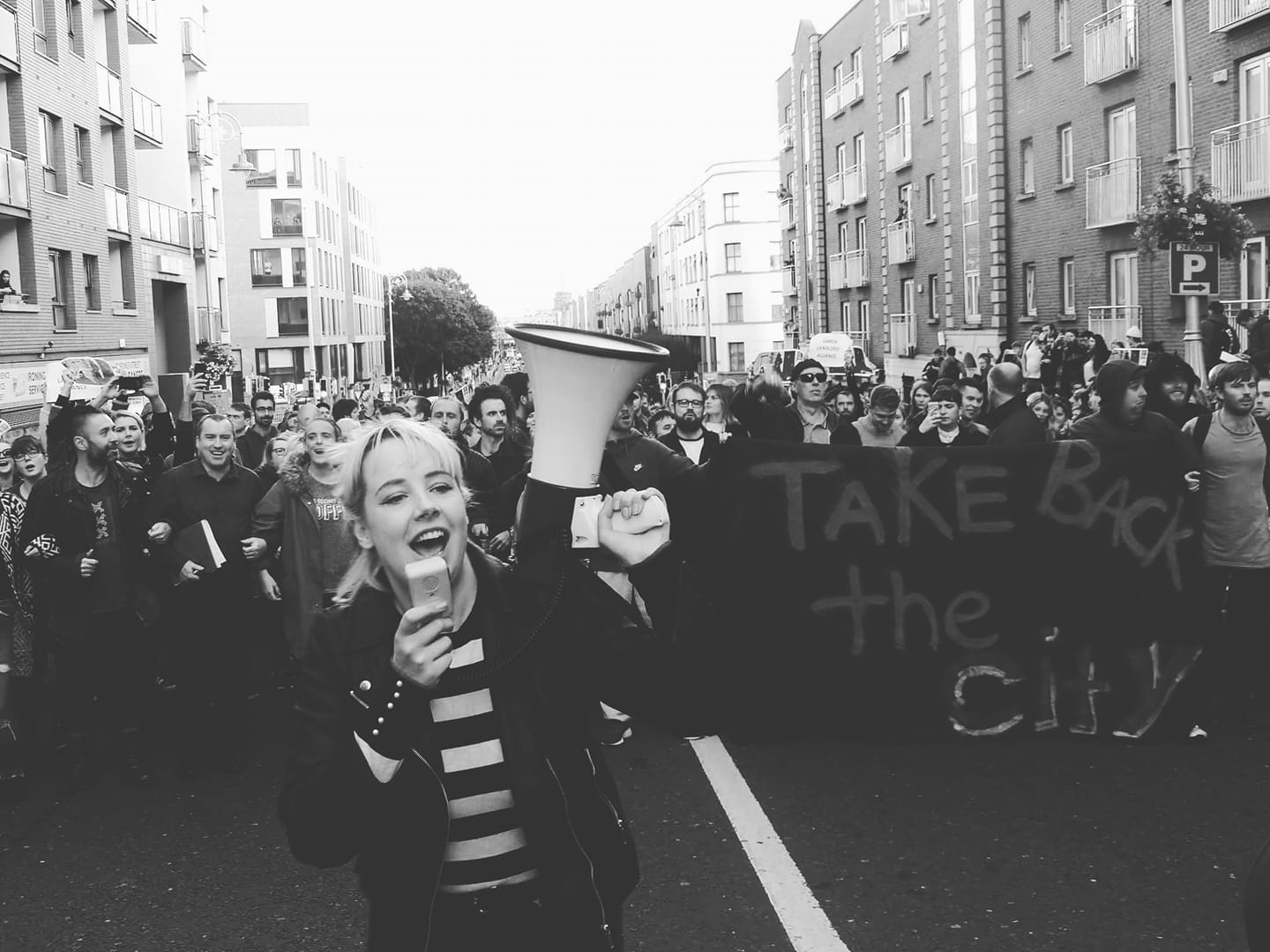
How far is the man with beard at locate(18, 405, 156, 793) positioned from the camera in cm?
683

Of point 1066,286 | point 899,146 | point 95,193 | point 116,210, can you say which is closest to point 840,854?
point 1066,286

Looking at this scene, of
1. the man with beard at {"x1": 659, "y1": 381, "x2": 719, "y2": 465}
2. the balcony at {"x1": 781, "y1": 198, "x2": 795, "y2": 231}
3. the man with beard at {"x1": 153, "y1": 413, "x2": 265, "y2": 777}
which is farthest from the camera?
the balcony at {"x1": 781, "y1": 198, "x2": 795, "y2": 231}

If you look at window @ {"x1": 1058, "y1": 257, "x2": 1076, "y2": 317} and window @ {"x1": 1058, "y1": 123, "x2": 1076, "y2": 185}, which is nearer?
window @ {"x1": 1058, "y1": 123, "x2": 1076, "y2": 185}

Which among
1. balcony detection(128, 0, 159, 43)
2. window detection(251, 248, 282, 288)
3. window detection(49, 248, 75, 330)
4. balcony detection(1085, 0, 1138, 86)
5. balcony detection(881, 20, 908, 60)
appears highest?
balcony detection(128, 0, 159, 43)

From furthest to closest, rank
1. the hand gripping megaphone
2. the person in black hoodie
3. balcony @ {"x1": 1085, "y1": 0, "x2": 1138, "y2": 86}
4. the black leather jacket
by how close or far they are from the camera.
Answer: balcony @ {"x1": 1085, "y1": 0, "x2": 1138, "y2": 86} < the person in black hoodie < the hand gripping megaphone < the black leather jacket

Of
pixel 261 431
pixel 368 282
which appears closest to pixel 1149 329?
pixel 261 431

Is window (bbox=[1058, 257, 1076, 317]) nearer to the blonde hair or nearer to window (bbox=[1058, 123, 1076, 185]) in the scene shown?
window (bbox=[1058, 123, 1076, 185])

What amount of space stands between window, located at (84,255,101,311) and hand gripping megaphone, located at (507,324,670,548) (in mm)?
30605

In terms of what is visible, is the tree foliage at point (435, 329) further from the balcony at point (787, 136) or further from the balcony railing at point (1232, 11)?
the balcony railing at point (1232, 11)

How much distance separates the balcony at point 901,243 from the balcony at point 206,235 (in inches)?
743

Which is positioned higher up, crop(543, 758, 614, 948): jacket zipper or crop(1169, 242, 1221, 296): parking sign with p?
crop(1169, 242, 1221, 296): parking sign with p

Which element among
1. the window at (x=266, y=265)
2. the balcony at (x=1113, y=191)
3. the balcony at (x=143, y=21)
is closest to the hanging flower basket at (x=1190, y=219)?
the balcony at (x=1113, y=191)

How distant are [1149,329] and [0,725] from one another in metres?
20.7

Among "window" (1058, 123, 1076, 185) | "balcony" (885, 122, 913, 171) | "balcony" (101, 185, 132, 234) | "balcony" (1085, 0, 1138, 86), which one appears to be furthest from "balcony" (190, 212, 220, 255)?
"balcony" (1085, 0, 1138, 86)
